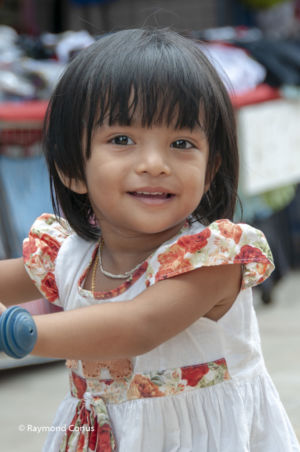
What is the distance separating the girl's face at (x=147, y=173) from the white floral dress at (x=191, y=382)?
59 millimetres

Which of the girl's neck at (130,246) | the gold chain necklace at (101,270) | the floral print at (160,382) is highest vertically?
the girl's neck at (130,246)

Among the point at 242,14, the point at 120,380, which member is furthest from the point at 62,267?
the point at 242,14

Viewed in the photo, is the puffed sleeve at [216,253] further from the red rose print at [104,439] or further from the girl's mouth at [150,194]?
the red rose print at [104,439]

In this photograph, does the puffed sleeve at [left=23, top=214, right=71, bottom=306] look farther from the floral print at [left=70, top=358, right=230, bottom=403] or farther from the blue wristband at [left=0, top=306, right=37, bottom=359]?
the blue wristband at [left=0, top=306, right=37, bottom=359]

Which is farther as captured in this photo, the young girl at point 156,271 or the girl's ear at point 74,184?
the girl's ear at point 74,184

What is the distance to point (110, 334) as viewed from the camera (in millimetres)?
1168

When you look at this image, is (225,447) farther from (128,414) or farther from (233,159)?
(233,159)

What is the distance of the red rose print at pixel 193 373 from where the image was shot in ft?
4.34

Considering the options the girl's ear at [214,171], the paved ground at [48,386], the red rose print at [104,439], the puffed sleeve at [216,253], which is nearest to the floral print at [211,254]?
the puffed sleeve at [216,253]

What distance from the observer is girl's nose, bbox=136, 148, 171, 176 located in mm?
1241

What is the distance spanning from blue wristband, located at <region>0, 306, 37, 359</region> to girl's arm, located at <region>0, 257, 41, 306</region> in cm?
54

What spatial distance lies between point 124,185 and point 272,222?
318cm

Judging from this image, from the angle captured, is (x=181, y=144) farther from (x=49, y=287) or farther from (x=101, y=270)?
(x=49, y=287)

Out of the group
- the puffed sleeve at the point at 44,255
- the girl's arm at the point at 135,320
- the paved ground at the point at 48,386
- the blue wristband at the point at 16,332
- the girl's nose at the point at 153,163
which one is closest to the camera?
the blue wristband at the point at 16,332
